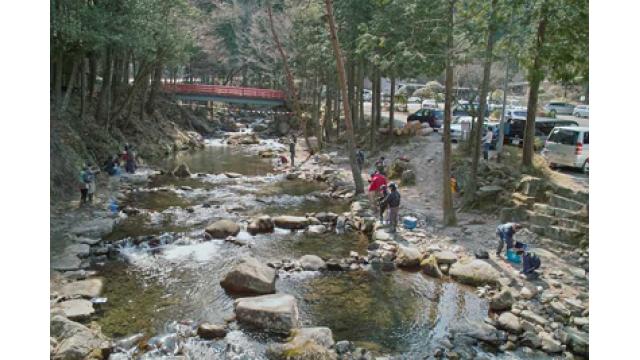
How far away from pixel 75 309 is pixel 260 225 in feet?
22.6

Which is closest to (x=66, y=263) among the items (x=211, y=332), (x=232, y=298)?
(x=232, y=298)

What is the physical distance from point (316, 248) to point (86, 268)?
5.95m

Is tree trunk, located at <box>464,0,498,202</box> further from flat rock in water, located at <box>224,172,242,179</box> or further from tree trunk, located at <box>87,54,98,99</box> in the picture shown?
tree trunk, located at <box>87,54,98,99</box>

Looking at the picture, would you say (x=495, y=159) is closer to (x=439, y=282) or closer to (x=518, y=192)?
(x=518, y=192)

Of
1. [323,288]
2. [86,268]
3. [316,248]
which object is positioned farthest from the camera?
[316,248]

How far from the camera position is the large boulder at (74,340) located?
8219 millimetres

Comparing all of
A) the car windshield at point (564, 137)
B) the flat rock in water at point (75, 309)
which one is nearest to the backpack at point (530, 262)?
the car windshield at point (564, 137)

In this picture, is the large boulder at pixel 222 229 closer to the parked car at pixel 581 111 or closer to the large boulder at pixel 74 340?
the large boulder at pixel 74 340

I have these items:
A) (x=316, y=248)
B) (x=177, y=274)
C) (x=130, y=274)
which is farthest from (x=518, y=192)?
(x=130, y=274)

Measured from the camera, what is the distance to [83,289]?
11.1 metres

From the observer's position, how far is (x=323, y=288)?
11.8 m

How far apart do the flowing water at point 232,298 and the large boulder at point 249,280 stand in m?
0.27

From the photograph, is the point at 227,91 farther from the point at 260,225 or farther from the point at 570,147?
the point at 570,147

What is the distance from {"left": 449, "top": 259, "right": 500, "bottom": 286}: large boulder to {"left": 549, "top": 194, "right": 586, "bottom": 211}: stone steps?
3.18m
